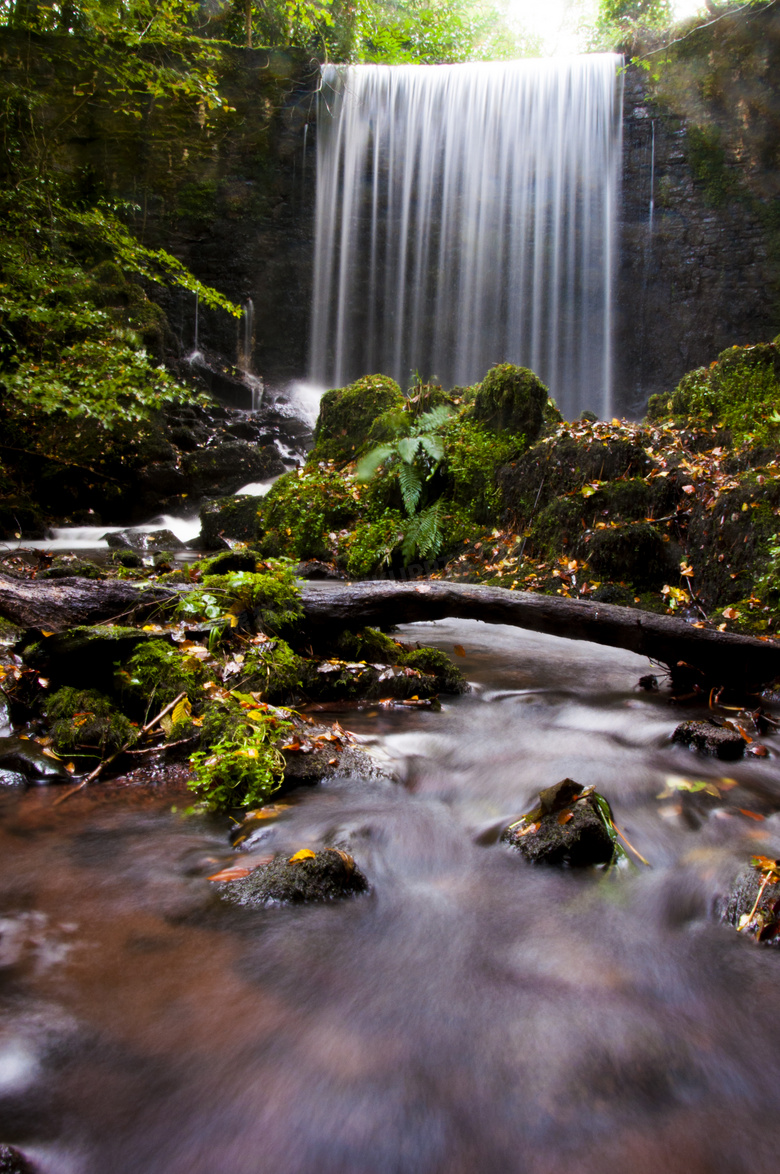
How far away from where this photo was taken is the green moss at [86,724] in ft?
10.4

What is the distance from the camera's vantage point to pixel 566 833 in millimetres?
2615

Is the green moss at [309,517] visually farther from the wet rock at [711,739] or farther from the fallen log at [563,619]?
the wet rock at [711,739]

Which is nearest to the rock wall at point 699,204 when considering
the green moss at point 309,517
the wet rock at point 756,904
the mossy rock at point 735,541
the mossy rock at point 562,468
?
the mossy rock at point 562,468

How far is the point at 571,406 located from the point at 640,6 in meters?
16.5

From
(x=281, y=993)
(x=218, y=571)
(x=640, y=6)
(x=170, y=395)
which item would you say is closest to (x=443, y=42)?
(x=640, y=6)

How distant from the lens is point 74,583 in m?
3.88

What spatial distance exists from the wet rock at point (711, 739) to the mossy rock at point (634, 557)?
2.93 metres

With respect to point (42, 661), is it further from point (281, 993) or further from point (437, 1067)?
point (437, 1067)

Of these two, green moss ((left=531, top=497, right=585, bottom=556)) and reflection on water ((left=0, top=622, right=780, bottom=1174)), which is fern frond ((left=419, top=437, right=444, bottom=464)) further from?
reflection on water ((left=0, top=622, right=780, bottom=1174))

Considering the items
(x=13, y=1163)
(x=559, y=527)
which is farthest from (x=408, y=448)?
(x=13, y=1163)

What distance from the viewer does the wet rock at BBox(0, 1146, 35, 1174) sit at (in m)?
1.37

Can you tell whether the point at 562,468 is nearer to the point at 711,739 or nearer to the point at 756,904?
the point at 711,739

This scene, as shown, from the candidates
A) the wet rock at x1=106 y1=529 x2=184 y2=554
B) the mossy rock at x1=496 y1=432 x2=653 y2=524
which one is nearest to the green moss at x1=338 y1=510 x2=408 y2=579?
the mossy rock at x1=496 y1=432 x2=653 y2=524

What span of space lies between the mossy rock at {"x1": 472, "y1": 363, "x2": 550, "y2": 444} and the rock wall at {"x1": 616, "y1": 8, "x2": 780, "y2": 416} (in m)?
11.0
